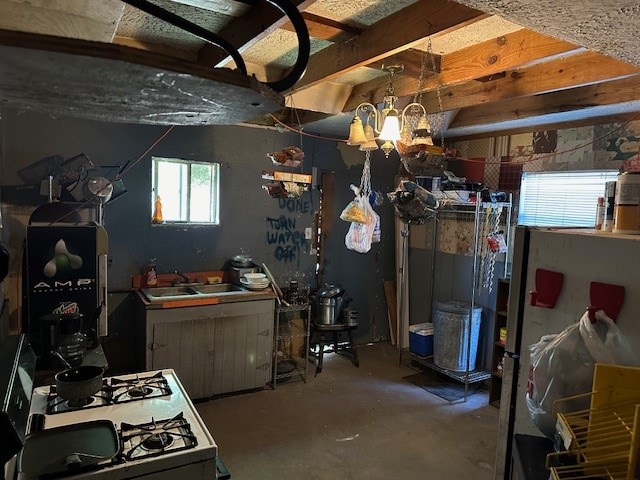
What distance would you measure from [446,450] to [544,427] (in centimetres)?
195

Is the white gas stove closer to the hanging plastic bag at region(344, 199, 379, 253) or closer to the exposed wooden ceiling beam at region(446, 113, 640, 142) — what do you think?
the hanging plastic bag at region(344, 199, 379, 253)

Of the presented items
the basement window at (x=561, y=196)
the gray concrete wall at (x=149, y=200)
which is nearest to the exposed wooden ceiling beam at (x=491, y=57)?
the basement window at (x=561, y=196)

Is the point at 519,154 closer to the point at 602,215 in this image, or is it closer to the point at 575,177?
the point at 575,177

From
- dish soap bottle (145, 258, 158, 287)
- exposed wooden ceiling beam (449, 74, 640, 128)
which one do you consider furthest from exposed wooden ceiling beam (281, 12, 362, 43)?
dish soap bottle (145, 258, 158, 287)

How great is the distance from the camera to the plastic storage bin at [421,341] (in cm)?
420

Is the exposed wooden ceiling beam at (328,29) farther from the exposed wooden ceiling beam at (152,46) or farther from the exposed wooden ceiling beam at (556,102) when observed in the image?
the exposed wooden ceiling beam at (556,102)

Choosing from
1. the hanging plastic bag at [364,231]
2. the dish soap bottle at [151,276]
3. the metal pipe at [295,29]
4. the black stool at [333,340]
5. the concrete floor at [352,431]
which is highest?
the metal pipe at [295,29]

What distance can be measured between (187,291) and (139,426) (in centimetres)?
231

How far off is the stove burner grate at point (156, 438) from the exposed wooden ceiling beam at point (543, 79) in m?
2.46

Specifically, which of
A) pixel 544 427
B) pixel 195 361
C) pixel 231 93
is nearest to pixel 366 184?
pixel 195 361

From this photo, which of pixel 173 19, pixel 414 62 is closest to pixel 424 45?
pixel 414 62

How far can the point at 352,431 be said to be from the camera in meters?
3.12

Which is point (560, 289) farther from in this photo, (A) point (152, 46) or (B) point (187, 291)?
(B) point (187, 291)

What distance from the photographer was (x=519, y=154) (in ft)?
12.9
